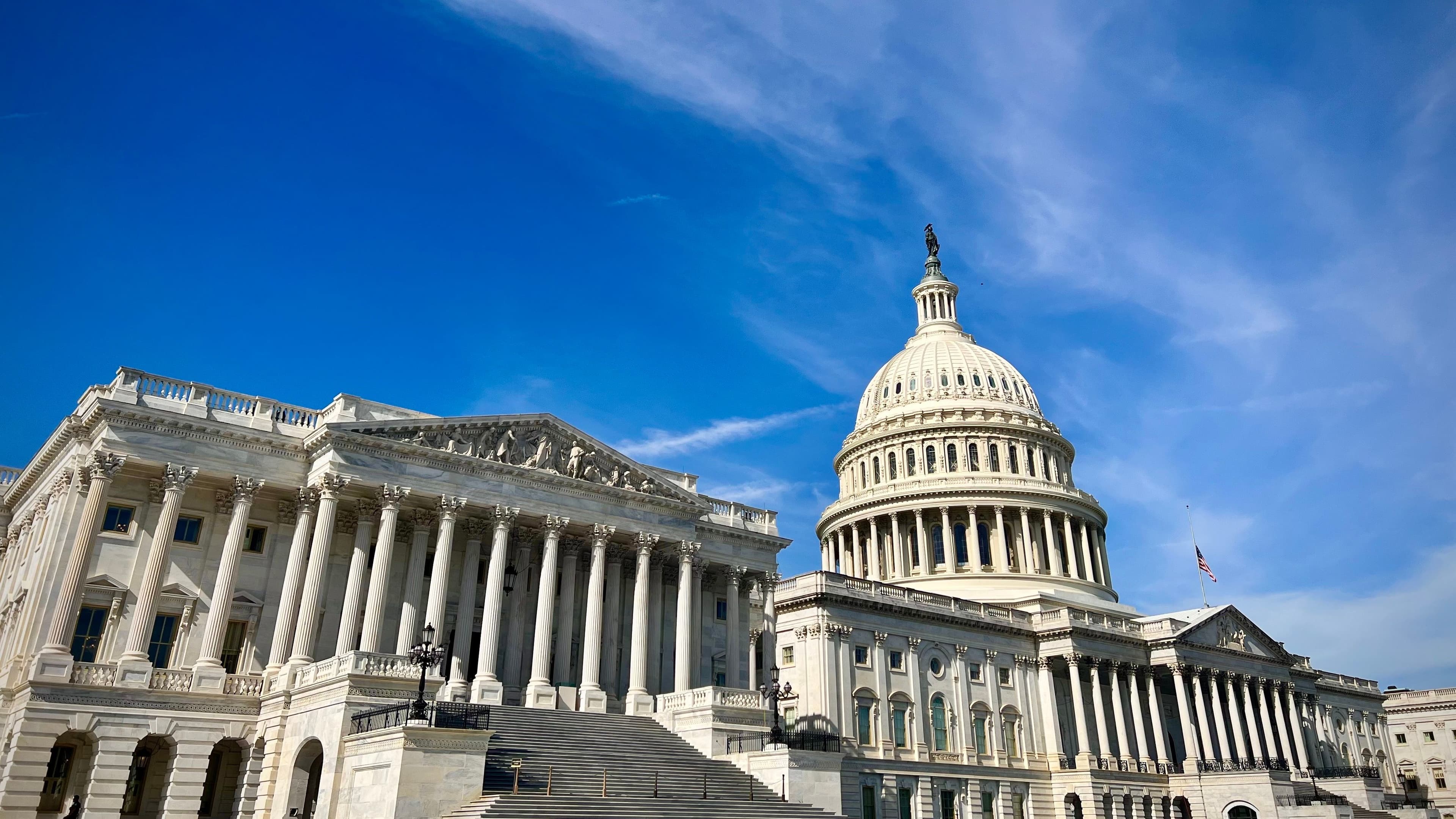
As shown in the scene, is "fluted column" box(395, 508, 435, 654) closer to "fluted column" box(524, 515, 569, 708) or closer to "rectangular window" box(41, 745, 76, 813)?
"fluted column" box(524, 515, 569, 708)

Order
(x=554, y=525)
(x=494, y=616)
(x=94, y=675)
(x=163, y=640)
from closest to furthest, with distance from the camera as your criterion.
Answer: (x=94, y=675) < (x=163, y=640) < (x=494, y=616) < (x=554, y=525)

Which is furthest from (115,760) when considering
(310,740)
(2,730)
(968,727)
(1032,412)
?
(1032,412)

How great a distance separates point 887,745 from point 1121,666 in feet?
77.1

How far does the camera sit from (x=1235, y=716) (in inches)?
3125

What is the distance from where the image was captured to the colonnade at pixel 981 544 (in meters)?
89.7

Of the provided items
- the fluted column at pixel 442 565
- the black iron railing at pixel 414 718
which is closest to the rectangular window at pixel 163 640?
the fluted column at pixel 442 565

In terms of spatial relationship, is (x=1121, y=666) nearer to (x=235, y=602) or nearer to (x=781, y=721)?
(x=781, y=721)

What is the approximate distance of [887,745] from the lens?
62.2 meters

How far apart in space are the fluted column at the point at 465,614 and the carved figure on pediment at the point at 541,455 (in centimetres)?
338

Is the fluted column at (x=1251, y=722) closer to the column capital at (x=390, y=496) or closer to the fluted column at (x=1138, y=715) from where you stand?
the fluted column at (x=1138, y=715)

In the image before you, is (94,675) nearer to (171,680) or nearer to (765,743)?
(171,680)

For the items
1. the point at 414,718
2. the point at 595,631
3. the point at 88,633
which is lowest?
the point at 414,718

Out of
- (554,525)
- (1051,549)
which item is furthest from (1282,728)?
(554,525)

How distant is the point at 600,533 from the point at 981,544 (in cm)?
5091
